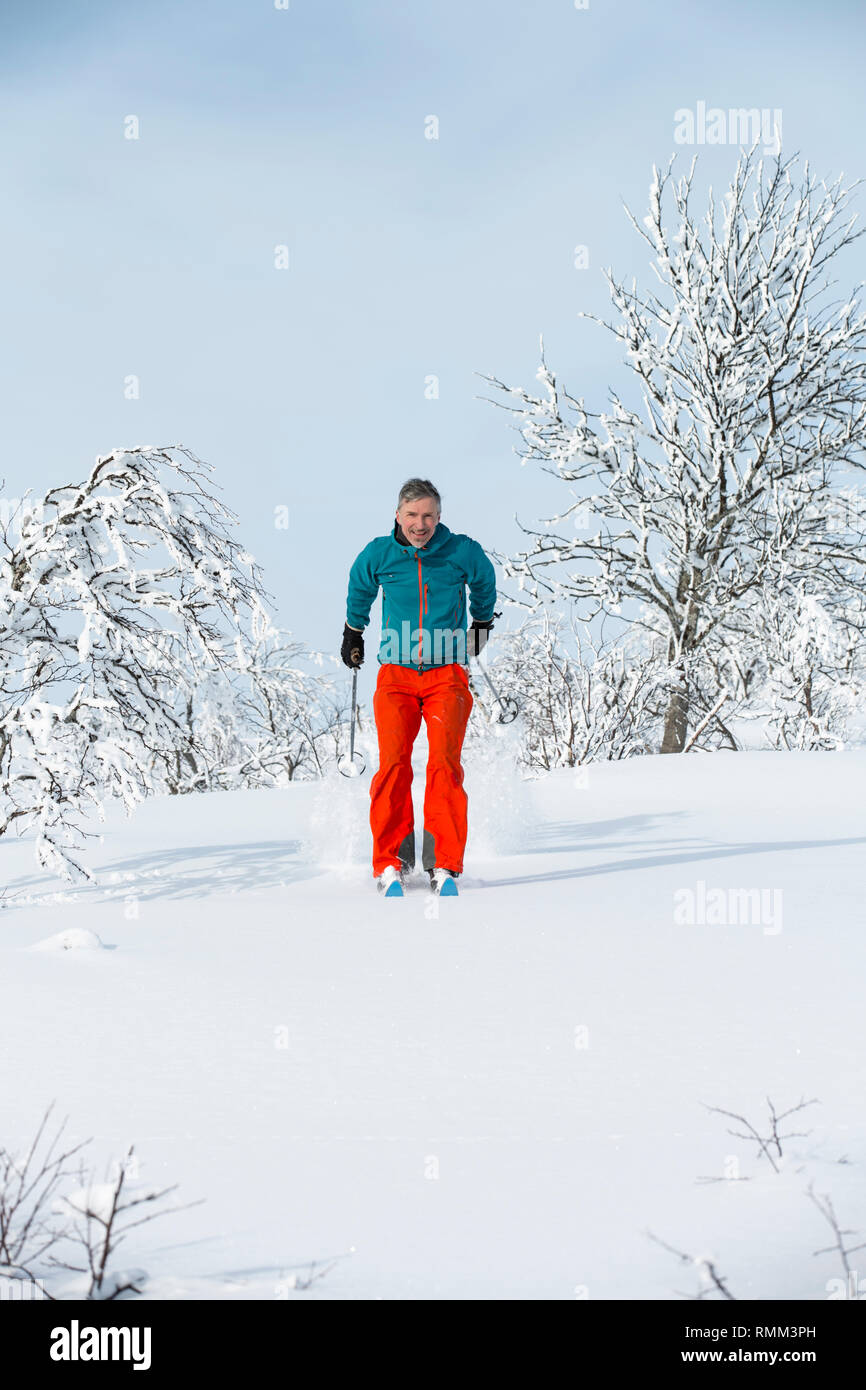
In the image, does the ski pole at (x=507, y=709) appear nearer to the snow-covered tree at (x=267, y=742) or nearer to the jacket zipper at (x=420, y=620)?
the jacket zipper at (x=420, y=620)

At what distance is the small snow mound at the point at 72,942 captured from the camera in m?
3.16

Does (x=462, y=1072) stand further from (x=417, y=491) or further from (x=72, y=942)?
(x=417, y=491)

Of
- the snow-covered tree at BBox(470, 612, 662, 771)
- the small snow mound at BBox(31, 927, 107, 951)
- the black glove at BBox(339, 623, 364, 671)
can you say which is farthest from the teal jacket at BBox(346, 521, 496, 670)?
the snow-covered tree at BBox(470, 612, 662, 771)

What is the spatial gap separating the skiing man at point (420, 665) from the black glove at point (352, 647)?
0.09 ft

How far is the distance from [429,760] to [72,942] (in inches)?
80.3

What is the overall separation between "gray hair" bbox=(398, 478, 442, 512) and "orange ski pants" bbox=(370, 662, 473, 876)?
72 centimetres

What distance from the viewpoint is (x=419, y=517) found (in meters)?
4.79

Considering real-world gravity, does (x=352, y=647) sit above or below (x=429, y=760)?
above

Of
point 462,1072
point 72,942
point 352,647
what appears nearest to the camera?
point 462,1072

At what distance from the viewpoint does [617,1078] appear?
7.20 ft

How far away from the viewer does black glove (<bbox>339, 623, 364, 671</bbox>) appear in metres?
5.05

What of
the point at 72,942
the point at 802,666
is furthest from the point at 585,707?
the point at 72,942

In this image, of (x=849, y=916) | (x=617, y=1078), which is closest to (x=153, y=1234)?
Answer: (x=617, y=1078)
